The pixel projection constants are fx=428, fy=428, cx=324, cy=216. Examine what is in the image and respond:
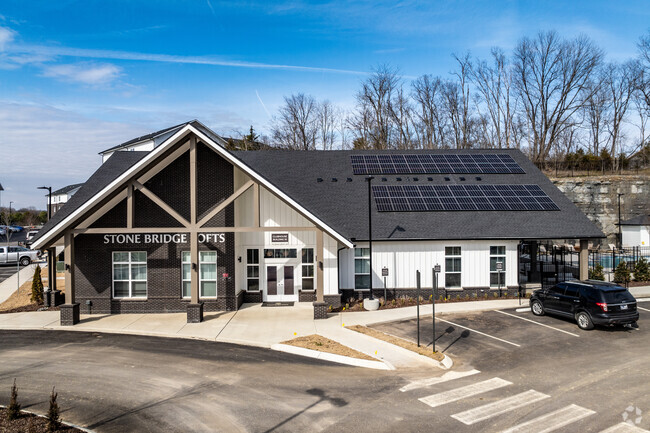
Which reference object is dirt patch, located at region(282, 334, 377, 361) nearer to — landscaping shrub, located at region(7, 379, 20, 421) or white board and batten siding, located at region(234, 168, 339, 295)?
white board and batten siding, located at region(234, 168, 339, 295)

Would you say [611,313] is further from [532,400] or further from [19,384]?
[19,384]

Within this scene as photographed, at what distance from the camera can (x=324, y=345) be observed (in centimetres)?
1475

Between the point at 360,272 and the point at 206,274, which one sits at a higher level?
the point at 206,274

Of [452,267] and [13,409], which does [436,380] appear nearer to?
[13,409]

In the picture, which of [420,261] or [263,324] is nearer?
[263,324]

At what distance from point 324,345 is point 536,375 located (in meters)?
Answer: 6.55

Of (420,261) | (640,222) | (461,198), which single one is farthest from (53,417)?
(640,222)

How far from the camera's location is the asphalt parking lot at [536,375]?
912cm

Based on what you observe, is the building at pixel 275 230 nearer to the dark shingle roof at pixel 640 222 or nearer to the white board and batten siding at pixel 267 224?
the white board and batten siding at pixel 267 224

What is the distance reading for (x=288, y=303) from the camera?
2183 centimetres

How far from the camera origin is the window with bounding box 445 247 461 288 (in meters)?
22.4

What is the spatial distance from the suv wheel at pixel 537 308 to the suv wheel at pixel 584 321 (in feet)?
6.53

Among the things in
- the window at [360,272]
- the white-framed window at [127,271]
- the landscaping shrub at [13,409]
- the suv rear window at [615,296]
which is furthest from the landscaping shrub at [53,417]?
the suv rear window at [615,296]

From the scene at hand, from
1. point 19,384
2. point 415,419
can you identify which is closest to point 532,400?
point 415,419
